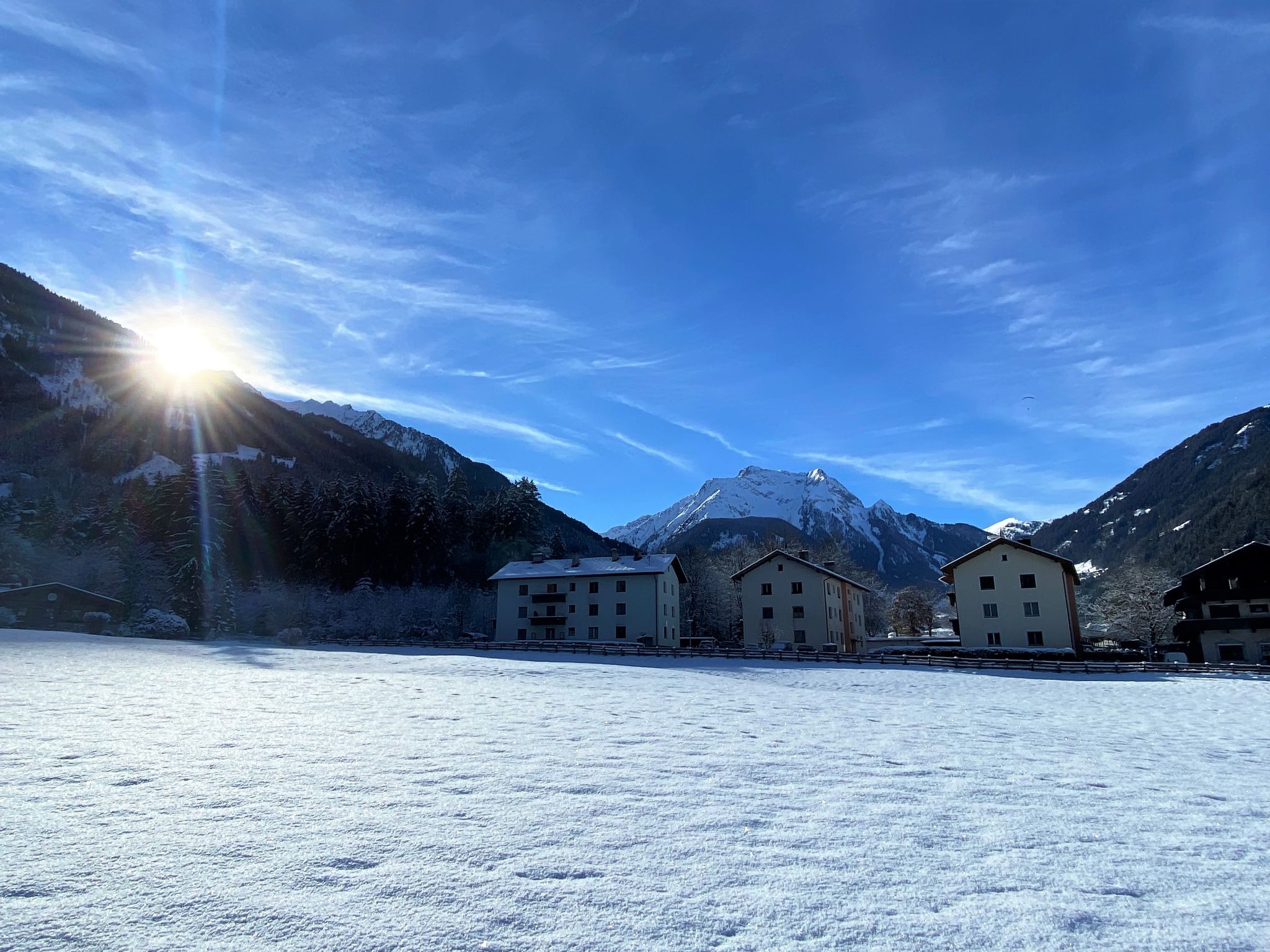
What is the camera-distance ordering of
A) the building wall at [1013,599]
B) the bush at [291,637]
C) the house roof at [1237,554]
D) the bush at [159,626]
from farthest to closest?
1. the bush at [291,637]
2. the bush at [159,626]
3. the house roof at [1237,554]
4. the building wall at [1013,599]

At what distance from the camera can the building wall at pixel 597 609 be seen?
6525cm

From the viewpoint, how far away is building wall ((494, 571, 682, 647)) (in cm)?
6525

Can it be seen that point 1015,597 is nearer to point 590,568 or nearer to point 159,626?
point 590,568

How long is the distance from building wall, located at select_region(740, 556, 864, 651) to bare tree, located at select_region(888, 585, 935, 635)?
39048mm

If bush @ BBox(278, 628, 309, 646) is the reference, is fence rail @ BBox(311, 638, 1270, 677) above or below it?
below

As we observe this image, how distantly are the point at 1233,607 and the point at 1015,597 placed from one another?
16.9 m

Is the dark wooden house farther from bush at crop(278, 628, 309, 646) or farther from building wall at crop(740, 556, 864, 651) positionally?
building wall at crop(740, 556, 864, 651)

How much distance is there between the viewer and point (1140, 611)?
67062mm

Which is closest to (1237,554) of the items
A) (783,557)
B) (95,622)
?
(783,557)

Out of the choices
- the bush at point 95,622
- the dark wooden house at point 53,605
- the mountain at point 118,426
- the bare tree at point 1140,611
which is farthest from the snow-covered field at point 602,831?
the mountain at point 118,426

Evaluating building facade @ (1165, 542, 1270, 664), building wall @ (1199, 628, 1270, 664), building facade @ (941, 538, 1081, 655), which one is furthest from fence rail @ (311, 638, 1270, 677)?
building facade @ (1165, 542, 1270, 664)

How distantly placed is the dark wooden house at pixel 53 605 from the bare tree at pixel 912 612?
315 ft

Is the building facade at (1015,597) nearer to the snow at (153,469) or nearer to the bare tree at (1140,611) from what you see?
the bare tree at (1140,611)

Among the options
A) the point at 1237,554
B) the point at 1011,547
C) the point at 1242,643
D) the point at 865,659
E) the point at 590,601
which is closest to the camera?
the point at 865,659
